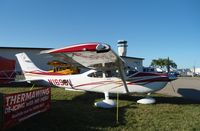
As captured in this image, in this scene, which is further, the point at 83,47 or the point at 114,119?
the point at 114,119

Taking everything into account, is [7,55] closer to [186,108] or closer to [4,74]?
[4,74]

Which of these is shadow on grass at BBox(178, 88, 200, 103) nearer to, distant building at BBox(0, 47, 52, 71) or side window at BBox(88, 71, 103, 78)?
side window at BBox(88, 71, 103, 78)

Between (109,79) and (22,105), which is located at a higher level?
(109,79)

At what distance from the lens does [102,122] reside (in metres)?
6.57

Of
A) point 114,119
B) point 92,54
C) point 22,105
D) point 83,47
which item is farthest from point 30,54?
point 22,105

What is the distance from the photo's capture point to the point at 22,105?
5496mm

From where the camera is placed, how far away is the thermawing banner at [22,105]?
4.93 metres

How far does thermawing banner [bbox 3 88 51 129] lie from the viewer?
4.93 m

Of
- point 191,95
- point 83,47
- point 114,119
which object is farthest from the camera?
point 191,95

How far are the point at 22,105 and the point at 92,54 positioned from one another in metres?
3.02

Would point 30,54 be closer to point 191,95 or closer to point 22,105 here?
point 191,95

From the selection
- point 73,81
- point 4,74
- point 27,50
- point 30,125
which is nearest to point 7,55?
point 27,50

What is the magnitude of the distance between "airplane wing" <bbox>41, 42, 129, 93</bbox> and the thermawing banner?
1331mm

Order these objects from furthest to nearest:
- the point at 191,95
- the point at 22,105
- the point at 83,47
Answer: the point at 191,95
the point at 83,47
the point at 22,105
